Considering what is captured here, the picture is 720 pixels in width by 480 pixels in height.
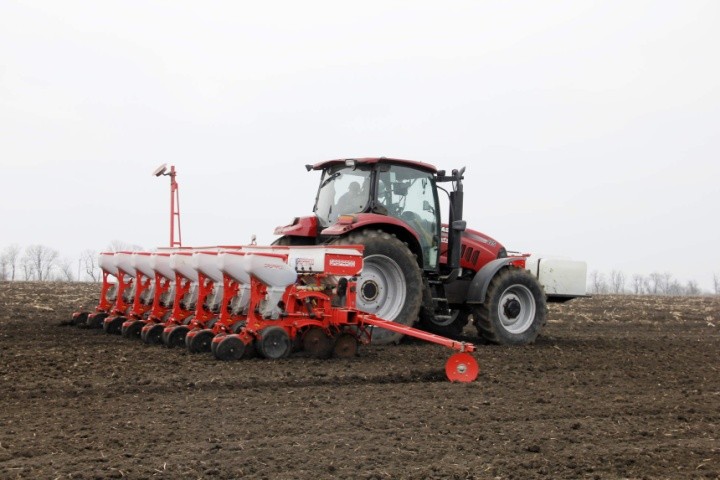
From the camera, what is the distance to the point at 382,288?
32.6ft

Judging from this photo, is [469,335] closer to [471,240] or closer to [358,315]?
[471,240]

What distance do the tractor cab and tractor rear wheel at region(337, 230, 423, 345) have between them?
14.9 inches

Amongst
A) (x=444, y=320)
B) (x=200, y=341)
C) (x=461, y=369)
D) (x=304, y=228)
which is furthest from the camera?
(x=444, y=320)

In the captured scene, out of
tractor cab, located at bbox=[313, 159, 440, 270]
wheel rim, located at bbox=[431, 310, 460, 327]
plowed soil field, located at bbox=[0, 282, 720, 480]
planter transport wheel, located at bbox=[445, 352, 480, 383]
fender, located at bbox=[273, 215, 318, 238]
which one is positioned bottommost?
plowed soil field, located at bbox=[0, 282, 720, 480]

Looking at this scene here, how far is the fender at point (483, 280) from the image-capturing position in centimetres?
1058

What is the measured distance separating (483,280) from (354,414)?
16.3 feet

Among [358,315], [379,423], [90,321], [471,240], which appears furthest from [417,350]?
[90,321]

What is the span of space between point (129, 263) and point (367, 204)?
3413 millimetres

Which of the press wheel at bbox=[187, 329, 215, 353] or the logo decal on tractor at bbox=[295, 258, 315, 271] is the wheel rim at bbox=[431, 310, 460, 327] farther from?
the press wheel at bbox=[187, 329, 215, 353]

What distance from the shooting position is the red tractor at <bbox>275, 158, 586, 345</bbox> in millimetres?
9852

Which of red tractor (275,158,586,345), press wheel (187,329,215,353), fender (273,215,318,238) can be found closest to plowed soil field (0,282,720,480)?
press wheel (187,329,215,353)

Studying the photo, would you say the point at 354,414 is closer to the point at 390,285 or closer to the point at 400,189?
the point at 390,285

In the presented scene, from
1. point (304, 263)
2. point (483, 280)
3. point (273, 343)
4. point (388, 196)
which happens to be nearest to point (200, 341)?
point (273, 343)

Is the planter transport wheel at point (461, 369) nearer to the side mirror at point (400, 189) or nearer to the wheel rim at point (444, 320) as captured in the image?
the wheel rim at point (444, 320)
